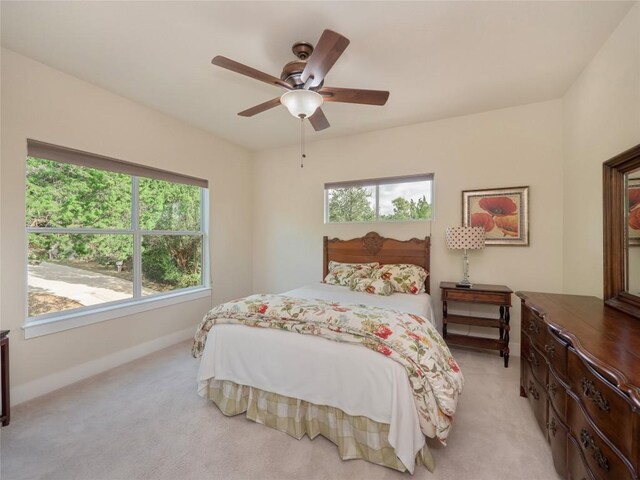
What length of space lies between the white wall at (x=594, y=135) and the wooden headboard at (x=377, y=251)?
1.35 meters

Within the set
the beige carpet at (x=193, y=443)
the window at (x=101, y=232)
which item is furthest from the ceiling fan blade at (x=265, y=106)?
the beige carpet at (x=193, y=443)

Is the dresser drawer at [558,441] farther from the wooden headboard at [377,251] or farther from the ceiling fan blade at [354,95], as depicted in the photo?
the ceiling fan blade at [354,95]

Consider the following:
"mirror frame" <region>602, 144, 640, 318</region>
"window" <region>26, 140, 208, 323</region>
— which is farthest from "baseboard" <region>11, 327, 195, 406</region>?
"mirror frame" <region>602, 144, 640, 318</region>

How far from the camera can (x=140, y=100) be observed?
9.48 feet

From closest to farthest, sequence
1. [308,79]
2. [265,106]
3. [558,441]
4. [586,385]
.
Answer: [586,385] < [558,441] < [308,79] < [265,106]

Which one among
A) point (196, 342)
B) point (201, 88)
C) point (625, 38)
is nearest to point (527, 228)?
point (625, 38)

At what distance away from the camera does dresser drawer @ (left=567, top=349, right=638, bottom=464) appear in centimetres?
88

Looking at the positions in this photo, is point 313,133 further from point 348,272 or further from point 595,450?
point 595,450

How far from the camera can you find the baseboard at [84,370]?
2.19 meters

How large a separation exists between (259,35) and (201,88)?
3.30 ft

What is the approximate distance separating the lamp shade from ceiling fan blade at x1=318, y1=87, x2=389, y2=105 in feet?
5.55

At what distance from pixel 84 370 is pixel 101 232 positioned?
1.29 meters

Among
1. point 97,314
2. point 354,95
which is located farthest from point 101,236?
Result: point 354,95

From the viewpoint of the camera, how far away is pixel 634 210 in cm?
169
